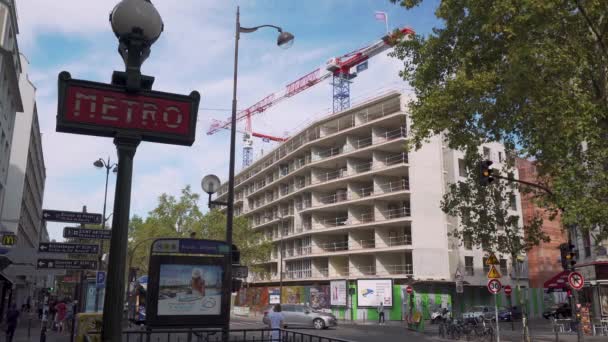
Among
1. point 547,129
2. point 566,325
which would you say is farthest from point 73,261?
point 566,325

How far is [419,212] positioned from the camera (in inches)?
1672

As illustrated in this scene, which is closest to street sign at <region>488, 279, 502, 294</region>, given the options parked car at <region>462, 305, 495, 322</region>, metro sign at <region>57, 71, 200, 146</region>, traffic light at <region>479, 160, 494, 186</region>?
traffic light at <region>479, 160, 494, 186</region>

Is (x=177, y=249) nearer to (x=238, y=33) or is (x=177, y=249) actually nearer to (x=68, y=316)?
(x=238, y=33)

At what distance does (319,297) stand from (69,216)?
A: 37.1 metres

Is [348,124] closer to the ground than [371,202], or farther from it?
farther from it

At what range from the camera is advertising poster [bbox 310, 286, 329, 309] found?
4649 cm

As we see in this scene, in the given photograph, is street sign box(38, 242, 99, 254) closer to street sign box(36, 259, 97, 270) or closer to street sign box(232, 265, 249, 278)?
street sign box(36, 259, 97, 270)

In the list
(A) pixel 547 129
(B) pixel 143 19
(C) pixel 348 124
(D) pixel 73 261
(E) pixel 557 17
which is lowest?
(D) pixel 73 261

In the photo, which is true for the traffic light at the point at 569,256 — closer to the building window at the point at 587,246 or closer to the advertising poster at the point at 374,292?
the building window at the point at 587,246

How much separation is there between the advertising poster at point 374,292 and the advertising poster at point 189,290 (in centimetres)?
2947

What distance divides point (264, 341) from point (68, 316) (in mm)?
19315

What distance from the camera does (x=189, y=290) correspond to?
12.2m

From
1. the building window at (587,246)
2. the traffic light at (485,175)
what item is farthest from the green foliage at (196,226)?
the traffic light at (485,175)

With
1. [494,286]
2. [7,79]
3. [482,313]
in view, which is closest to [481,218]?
[494,286]
